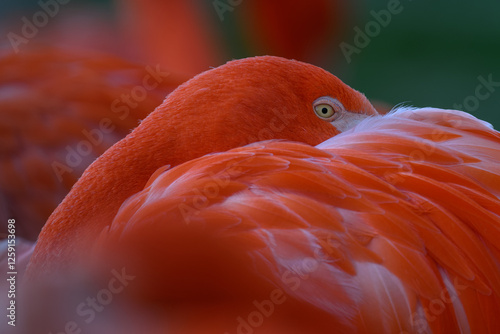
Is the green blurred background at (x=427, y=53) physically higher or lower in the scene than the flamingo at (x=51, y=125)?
lower

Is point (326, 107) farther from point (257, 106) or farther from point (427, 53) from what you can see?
point (427, 53)

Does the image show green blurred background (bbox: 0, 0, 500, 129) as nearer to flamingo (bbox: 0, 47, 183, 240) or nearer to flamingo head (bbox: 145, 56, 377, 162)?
flamingo (bbox: 0, 47, 183, 240)

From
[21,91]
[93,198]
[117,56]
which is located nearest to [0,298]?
[93,198]

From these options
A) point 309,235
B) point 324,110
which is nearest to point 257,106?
point 324,110

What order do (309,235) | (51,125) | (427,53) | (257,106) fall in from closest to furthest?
1. (309,235)
2. (257,106)
3. (51,125)
4. (427,53)

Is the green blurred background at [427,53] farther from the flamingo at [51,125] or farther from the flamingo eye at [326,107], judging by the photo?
the flamingo eye at [326,107]

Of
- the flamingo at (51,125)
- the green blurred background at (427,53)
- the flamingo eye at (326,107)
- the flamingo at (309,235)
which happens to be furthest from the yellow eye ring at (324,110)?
the green blurred background at (427,53)

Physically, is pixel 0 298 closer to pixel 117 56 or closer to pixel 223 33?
pixel 117 56
